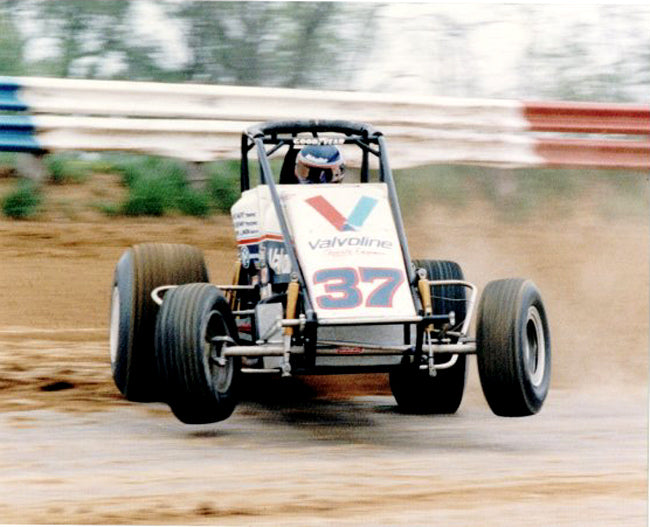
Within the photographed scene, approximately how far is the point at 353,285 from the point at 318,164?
0.97 m

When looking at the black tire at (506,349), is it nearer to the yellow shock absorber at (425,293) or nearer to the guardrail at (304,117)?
the yellow shock absorber at (425,293)

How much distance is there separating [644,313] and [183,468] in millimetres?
4773

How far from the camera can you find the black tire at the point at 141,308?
6.26 m

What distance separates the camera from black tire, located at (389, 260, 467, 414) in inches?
257

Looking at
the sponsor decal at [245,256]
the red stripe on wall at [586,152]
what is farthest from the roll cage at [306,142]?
the red stripe on wall at [586,152]

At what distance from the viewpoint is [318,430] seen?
621cm

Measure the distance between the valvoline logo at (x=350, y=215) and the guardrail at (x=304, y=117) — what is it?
10.2 ft

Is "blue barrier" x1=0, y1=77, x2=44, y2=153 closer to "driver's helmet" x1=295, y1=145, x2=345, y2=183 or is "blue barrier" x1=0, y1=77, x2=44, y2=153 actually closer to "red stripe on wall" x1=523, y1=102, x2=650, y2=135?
"driver's helmet" x1=295, y1=145, x2=345, y2=183

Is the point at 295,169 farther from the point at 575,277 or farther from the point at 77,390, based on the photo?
the point at 575,277

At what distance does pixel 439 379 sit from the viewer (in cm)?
658

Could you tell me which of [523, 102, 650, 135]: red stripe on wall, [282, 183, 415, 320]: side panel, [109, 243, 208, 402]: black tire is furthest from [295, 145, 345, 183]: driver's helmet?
[523, 102, 650, 135]: red stripe on wall

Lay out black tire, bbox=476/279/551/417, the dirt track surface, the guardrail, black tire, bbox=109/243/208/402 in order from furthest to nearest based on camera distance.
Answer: the guardrail → black tire, bbox=109/243/208/402 → black tire, bbox=476/279/551/417 → the dirt track surface

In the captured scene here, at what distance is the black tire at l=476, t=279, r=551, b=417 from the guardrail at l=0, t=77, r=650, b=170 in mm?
3823

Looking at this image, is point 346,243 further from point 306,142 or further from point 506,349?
point 506,349
